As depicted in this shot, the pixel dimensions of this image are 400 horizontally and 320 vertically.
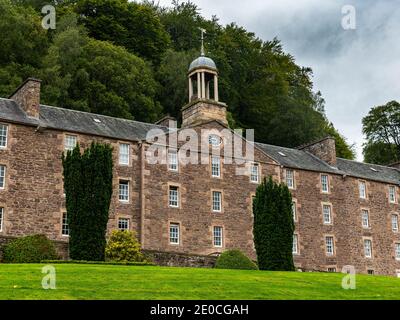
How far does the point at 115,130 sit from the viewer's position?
44031mm

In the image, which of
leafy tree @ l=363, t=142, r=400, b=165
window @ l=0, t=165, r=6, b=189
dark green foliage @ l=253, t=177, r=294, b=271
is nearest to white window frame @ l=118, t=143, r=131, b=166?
window @ l=0, t=165, r=6, b=189

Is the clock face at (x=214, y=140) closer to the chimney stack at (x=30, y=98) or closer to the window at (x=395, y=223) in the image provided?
the chimney stack at (x=30, y=98)

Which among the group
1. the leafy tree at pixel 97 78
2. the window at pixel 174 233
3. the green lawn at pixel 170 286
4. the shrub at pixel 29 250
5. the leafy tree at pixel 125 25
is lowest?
the green lawn at pixel 170 286

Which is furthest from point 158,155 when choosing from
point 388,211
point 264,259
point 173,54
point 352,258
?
point 173,54

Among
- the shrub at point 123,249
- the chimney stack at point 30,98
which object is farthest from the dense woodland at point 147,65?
the shrub at point 123,249

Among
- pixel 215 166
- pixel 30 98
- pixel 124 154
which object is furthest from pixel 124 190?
pixel 30 98

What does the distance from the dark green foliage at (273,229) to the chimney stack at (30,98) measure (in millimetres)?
14647

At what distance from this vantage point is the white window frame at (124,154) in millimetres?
42562

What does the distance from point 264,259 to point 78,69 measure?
31270 mm

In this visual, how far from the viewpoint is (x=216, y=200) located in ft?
148

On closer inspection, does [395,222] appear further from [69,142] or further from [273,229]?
[69,142]

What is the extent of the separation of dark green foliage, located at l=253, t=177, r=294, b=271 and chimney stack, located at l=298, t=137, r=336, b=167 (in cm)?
1895

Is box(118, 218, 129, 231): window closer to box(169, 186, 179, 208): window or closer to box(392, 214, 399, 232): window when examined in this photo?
box(169, 186, 179, 208): window
